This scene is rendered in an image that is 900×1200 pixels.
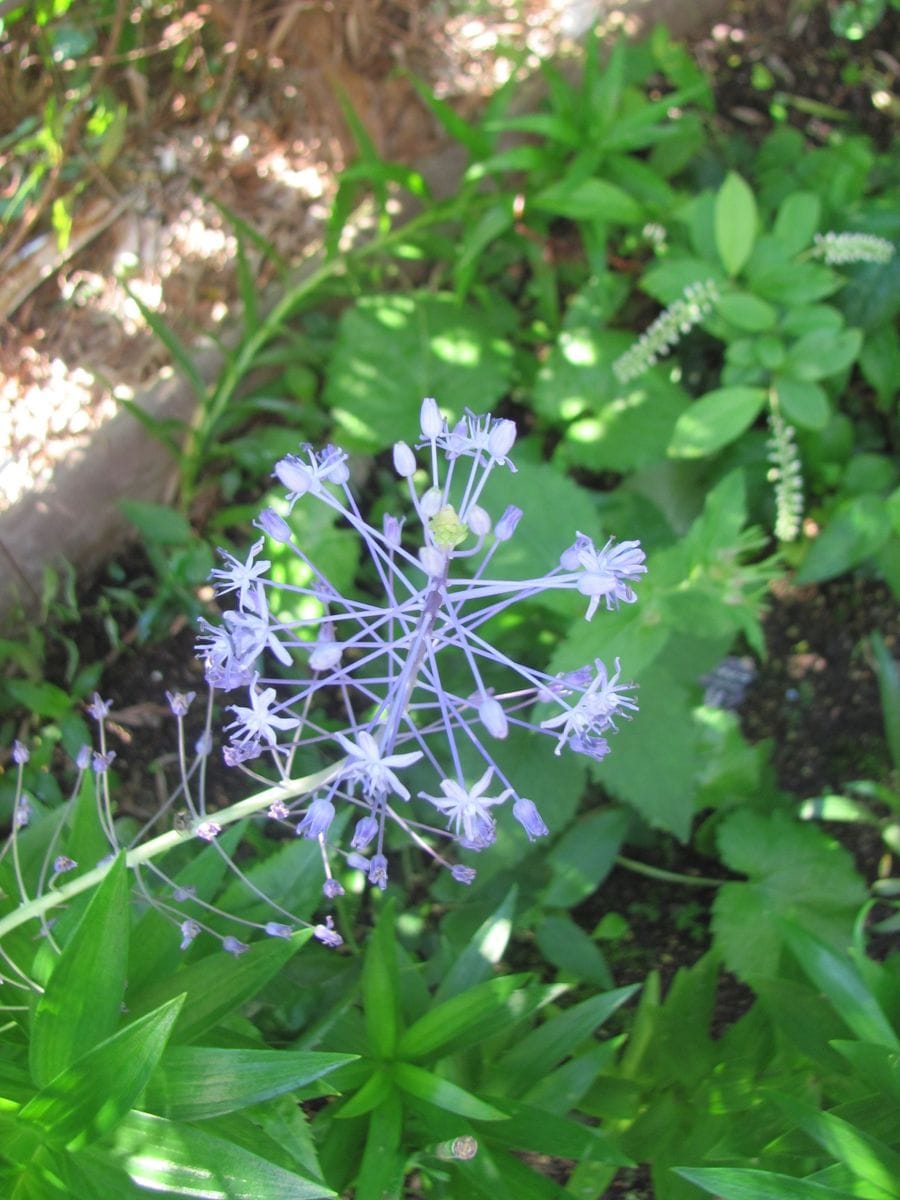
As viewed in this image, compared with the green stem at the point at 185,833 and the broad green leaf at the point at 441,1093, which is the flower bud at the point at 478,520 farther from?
the broad green leaf at the point at 441,1093

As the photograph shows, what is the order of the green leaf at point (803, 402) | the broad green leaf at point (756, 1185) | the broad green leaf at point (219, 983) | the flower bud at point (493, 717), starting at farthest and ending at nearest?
1. the green leaf at point (803, 402)
2. the broad green leaf at point (219, 983)
3. the broad green leaf at point (756, 1185)
4. the flower bud at point (493, 717)

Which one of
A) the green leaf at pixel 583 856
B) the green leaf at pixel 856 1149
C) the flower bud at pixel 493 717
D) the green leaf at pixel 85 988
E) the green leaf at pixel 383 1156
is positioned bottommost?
the green leaf at pixel 856 1149

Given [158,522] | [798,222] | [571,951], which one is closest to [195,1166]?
[571,951]

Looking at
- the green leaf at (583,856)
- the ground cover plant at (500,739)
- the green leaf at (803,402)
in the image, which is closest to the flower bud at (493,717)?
the ground cover plant at (500,739)

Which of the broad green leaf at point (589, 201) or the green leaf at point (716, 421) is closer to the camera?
the green leaf at point (716, 421)

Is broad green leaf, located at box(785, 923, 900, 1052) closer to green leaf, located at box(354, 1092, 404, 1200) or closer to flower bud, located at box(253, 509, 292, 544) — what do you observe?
green leaf, located at box(354, 1092, 404, 1200)

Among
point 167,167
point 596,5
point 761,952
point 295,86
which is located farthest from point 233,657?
point 596,5

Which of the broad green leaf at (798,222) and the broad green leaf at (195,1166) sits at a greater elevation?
the broad green leaf at (798,222)

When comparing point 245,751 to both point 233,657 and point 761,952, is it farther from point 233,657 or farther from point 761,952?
point 761,952
